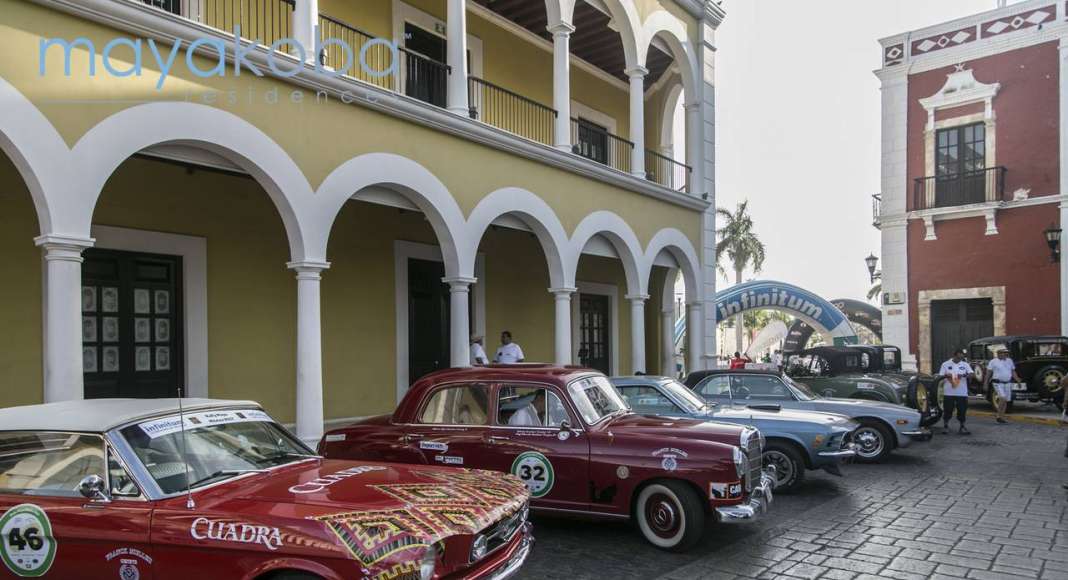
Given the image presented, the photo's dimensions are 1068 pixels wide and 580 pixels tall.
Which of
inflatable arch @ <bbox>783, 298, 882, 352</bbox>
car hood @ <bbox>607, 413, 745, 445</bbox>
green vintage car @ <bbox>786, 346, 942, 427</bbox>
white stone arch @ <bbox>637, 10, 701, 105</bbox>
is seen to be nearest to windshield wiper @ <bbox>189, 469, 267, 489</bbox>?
car hood @ <bbox>607, 413, 745, 445</bbox>

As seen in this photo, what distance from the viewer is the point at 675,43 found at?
16625mm

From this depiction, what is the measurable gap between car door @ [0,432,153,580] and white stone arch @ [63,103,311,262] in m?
3.55

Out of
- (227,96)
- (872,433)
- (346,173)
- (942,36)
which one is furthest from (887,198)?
(227,96)

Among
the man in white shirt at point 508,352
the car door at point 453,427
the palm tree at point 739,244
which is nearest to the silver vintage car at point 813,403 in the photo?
the man in white shirt at point 508,352

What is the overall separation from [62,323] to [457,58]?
6.60 metres

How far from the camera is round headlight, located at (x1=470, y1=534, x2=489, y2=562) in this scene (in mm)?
3896

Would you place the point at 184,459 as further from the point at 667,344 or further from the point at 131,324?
the point at 667,344

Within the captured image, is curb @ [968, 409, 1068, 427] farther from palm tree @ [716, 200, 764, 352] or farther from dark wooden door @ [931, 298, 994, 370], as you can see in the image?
palm tree @ [716, 200, 764, 352]

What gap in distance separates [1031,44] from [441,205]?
64.7ft

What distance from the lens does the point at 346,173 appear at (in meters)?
9.55

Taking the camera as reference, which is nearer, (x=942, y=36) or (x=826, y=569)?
(x=826, y=569)

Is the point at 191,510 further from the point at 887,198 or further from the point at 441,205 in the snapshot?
the point at 887,198

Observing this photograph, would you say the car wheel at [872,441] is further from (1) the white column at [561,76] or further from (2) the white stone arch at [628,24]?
(2) the white stone arch at [628,24]

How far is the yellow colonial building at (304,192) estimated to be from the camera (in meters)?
7.20
